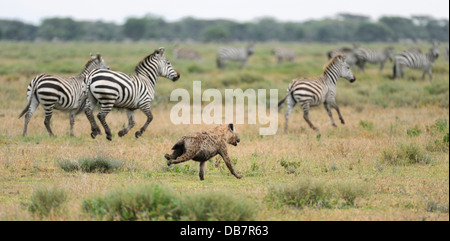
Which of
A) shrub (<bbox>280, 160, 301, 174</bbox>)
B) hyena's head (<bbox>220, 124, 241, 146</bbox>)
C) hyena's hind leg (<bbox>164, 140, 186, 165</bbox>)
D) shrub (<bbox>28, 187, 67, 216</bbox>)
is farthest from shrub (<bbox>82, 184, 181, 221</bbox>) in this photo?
shrub (<bbox>280, 160, 301, 174</bbox>)

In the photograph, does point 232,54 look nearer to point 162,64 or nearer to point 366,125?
point 366,125

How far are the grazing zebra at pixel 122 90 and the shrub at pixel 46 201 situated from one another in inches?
184

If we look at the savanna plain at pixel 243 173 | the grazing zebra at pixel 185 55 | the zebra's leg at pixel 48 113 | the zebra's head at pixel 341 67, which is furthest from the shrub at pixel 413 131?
the grazing zebra at pixel 185 55

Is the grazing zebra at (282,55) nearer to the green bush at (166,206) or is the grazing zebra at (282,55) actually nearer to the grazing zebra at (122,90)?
the grazing zebra at (122,90)

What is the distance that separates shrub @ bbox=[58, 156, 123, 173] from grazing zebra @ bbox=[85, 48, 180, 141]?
7.89ft

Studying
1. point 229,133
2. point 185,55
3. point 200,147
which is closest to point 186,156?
point 200,147

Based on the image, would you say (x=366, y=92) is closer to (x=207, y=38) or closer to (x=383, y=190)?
(x=383, y=190)

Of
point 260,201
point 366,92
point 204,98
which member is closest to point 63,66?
Result: point 204,98

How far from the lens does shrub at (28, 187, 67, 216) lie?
5.88 meters

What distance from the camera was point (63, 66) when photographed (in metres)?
25.8

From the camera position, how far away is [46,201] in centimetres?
596

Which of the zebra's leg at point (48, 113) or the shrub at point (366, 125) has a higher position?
the zebra's leg at point (48, 113)

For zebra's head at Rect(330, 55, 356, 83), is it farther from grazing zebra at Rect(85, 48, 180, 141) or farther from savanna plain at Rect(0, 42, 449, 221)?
grazing zebra at Rect(85, 48, 180, 141)

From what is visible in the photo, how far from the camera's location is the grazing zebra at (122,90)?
10.6 metres
